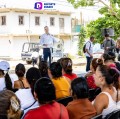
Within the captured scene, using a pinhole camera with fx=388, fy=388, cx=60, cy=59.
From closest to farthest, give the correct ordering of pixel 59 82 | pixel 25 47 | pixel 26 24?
pixel 59 82 < pixel 25 47 < pixel 26 24

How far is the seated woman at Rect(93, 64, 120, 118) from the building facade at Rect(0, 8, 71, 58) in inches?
1392

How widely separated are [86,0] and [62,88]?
1915 centimetres

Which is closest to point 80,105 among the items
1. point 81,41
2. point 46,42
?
point 46,42

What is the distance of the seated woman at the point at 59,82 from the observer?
560 cm

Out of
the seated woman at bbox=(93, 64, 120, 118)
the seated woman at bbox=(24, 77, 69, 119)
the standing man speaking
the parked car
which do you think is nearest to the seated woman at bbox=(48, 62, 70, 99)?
the seated woman at bbox=(93, 64, 120, 118)

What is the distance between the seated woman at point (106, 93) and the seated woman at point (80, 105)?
0.59 feet

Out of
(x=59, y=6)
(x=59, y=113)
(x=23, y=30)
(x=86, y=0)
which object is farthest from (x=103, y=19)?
(x=59, y=113)

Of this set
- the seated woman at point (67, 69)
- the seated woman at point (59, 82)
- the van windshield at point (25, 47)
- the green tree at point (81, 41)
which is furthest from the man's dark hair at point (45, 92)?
the green tree at point (81, 41)

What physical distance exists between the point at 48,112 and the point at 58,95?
6.47ft

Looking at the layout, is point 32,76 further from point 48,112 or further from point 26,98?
point 48,112

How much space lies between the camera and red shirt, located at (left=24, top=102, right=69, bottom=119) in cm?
356

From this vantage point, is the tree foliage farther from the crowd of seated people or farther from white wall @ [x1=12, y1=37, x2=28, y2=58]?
the crowd of seated people

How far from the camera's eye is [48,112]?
362 cm

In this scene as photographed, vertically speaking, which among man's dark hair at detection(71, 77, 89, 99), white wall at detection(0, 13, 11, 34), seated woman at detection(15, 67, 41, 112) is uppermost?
white wall at detection(0, 13, 11, 34)
